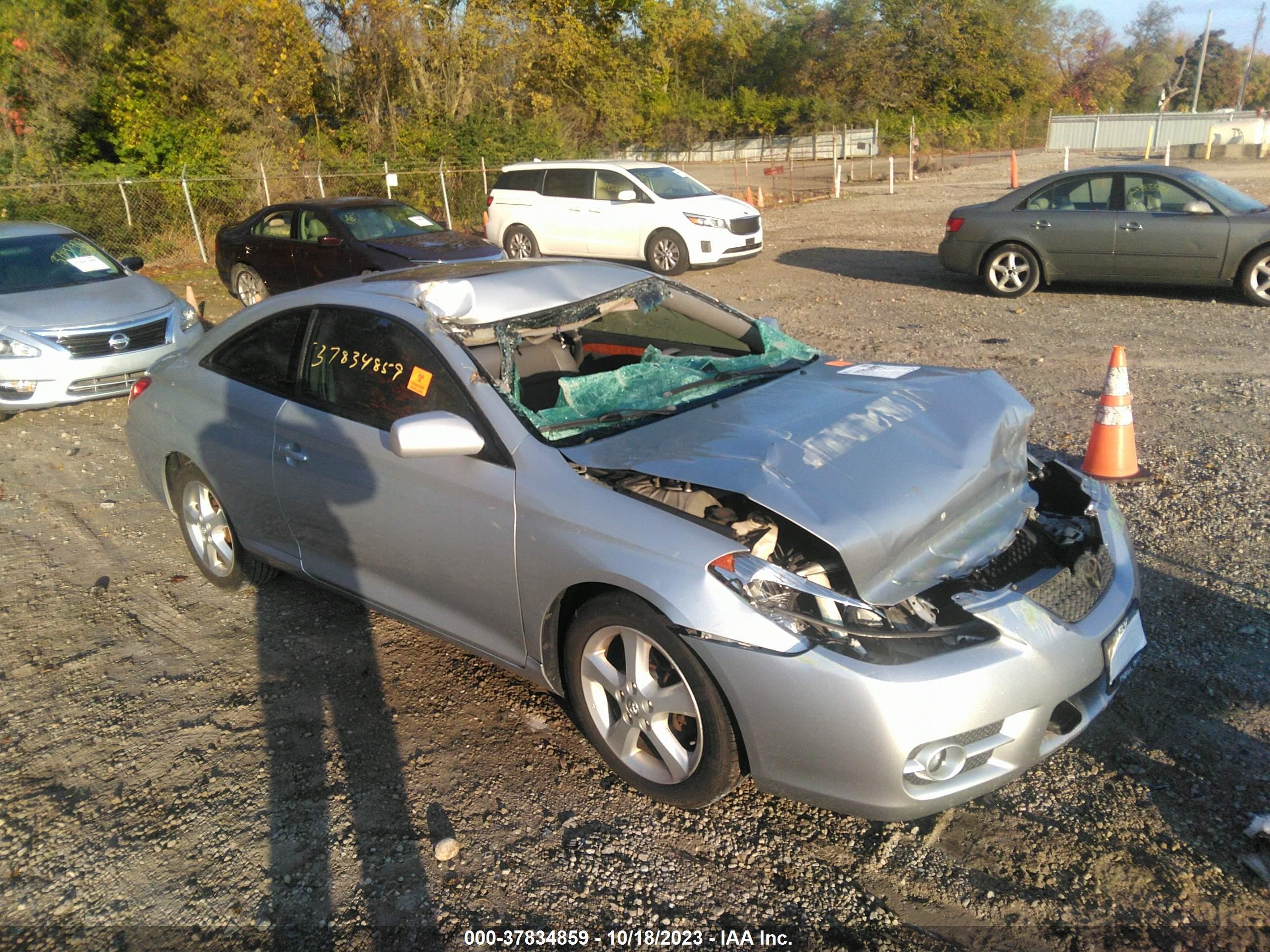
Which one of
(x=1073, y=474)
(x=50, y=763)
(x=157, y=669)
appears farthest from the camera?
(x=157, y=669)

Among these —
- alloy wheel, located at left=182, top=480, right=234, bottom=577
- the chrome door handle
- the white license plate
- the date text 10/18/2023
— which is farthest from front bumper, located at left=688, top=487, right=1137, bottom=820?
alloy wheel, located at left=182, top=480, right=234, bottom=577

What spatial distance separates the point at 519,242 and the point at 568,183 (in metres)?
1.46

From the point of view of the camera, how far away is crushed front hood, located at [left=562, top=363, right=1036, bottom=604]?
118 inches

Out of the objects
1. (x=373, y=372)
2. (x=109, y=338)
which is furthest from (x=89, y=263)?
(x=373, y=372)

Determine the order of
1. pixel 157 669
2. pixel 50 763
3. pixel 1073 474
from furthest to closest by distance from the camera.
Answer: pixel 157 669 → pixel 1073 474 → pixel 50 763

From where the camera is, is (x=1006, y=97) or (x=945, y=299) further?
(x=1006, y=97)

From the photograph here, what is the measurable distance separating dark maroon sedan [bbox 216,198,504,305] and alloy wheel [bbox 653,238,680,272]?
358 cm

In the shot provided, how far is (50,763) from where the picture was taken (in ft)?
12.0

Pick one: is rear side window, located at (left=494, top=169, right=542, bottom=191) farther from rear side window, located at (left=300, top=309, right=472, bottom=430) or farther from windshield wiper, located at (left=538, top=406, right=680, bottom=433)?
windshield wiper, located at (left=538, top=406, right=680, bottom=433)

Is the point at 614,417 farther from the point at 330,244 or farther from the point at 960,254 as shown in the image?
the point at 960,254

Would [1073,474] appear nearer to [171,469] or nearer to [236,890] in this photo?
[236,890]

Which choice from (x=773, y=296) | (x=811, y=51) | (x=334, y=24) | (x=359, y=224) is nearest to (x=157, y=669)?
(x=359, y=224)

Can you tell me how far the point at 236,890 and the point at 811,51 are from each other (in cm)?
6658

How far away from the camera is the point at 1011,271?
12.0 meters
